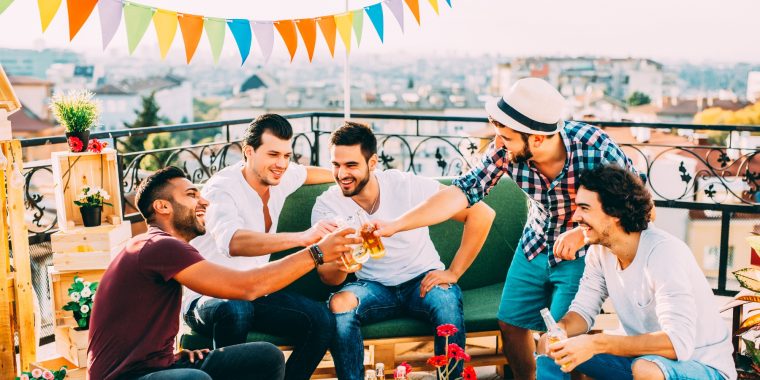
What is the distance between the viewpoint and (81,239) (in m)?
3.00

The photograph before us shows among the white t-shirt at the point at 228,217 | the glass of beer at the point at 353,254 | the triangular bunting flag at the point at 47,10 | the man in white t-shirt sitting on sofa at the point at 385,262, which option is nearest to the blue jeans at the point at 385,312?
the man in white t-shirt sitting on sofa at the point at 385,262

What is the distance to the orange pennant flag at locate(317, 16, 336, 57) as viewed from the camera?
3674 millimetres

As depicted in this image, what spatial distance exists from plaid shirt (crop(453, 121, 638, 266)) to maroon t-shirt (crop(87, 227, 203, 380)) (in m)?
1.16

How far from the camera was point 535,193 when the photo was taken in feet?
8.52

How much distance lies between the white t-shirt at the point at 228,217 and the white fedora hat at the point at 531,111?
102 cm

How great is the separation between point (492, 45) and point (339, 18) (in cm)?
6474

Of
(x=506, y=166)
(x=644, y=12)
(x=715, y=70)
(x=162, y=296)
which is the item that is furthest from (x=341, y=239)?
(x=715, y=70)

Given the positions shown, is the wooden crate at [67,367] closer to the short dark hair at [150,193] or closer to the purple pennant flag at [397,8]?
the short dark hair at [150,193]

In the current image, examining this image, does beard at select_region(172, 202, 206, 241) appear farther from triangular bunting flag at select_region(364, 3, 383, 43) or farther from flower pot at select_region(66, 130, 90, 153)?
triangular bunting flag at select_region(364, 3, 383, 43)

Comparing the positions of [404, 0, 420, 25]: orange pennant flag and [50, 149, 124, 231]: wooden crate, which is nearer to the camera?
[50, 149, 124, 231]: wooden crate

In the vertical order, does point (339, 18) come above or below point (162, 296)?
above

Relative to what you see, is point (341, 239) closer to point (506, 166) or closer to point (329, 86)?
point (506, 166)

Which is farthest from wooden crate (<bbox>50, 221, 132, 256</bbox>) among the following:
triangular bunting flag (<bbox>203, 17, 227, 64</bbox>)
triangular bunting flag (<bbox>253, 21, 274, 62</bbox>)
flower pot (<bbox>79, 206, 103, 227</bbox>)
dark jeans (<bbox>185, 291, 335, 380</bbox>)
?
triangular bunting flag (<bbox>253, 21, 274, 62</bbox>)

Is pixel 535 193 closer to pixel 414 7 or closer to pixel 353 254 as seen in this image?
pixel 353 254
